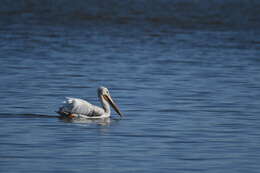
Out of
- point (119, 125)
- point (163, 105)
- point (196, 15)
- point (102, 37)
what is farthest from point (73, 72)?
point (196, 15)

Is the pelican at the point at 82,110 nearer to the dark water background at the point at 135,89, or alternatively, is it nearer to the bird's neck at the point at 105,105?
the bird's neck at the point at 105,105

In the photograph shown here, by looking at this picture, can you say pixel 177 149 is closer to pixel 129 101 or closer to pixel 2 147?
pixel 2 147

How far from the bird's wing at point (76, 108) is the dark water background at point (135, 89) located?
1.06 feet

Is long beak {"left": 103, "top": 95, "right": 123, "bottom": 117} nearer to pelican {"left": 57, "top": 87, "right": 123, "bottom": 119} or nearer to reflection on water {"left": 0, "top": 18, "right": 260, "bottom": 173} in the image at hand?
pelican {"left": 57, "top": 87, "right": 123, "bottom": 119}

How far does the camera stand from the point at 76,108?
12.0m

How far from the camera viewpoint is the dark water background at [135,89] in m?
9.34

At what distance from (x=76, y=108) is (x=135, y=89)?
3.15m

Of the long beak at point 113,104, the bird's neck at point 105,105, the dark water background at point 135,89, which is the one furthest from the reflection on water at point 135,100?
the bird's neck at point 105,105

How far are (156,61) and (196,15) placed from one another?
12.8 meters

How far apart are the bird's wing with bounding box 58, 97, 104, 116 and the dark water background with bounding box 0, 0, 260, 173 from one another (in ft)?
1.06

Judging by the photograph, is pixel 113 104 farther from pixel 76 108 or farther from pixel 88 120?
pixel 76 108

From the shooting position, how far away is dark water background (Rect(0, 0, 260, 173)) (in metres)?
9.34

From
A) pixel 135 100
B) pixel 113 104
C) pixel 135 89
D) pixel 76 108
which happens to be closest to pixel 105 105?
pixel 113 104

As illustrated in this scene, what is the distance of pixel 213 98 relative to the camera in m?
14.2
